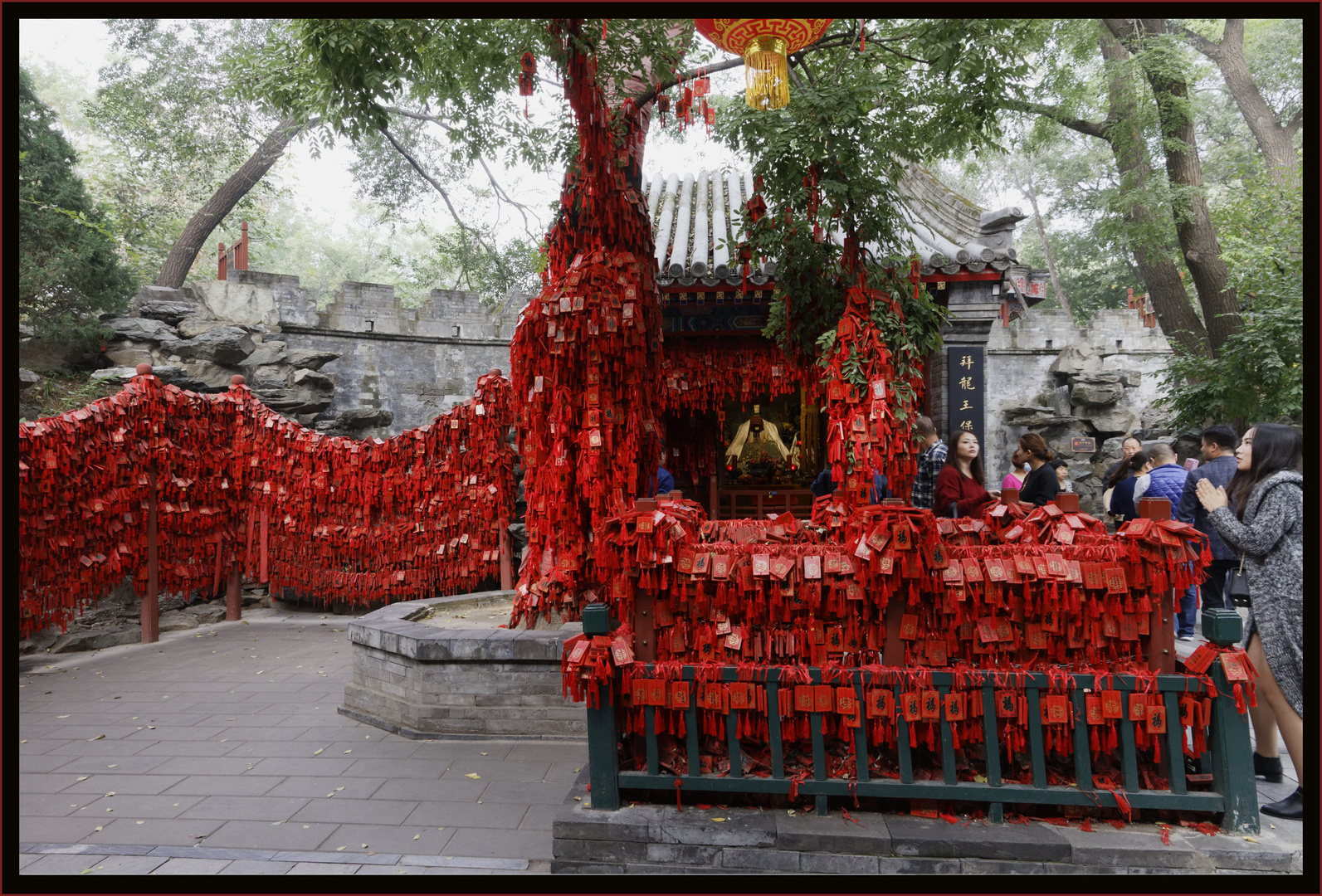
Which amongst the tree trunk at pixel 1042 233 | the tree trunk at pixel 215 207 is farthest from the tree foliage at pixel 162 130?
the tree trunk at pixel 1042 233

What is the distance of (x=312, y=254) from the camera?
33.5 m

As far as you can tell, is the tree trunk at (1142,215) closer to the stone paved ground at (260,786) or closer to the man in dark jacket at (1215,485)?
the man in dark jacket at (1215,485)

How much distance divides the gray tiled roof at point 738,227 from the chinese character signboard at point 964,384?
3.00 feet

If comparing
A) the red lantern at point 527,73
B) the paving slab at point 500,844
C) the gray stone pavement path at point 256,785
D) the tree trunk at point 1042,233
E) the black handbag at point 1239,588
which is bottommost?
the gray stone pavement path at point 256,785

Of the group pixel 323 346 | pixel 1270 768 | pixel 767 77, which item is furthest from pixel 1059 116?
pixel 323 346

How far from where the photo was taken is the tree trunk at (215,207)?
11461mm

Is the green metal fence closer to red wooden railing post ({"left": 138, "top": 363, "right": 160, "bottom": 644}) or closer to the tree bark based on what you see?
the tree bark

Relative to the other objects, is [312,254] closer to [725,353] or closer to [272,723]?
[725,353]

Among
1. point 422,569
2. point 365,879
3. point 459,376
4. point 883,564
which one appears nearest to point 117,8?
point 365,879

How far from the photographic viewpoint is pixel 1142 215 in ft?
26.3

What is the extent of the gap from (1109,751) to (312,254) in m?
37.1

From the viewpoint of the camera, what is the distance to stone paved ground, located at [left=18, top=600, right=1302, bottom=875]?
3.08 metres

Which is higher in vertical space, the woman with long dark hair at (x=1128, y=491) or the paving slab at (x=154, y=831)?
the woman with long dark hair at (x=1128, y=491)

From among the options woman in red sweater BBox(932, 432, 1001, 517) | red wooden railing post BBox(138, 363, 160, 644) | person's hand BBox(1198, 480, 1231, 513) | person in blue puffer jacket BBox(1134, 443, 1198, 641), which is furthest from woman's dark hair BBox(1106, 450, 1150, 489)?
red wooden railing post BBox(138, 363, 160, 644)
